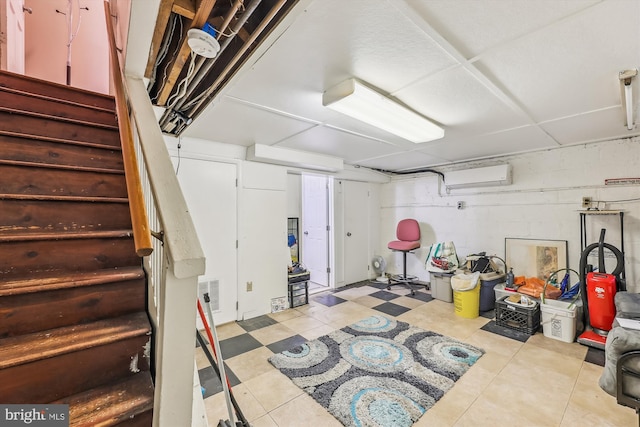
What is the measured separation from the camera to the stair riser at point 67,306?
1.14 meters

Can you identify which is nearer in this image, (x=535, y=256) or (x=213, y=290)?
(x=213, y=290)

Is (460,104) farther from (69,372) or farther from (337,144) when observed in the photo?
(69,372)

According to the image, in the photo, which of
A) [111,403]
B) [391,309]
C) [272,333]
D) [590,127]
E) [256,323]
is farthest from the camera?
[391,309]

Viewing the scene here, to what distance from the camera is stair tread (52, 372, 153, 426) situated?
987 millimetres

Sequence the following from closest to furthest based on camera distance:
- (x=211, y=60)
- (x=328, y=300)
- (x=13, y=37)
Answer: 1. (x=211, y=60)
2. (x=13, y=37)
3. (x=328, y=300)

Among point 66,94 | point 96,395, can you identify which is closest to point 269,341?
point 96,395

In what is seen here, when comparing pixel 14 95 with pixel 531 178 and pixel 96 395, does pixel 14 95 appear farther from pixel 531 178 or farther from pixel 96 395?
pixel 531 178

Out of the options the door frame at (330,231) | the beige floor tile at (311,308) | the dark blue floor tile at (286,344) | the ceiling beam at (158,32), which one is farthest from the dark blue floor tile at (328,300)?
the ceiling beam at (158,32)

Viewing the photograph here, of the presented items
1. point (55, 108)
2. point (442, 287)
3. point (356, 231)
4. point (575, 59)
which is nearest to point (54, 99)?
point (55, 108)

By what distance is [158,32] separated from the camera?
1486mm

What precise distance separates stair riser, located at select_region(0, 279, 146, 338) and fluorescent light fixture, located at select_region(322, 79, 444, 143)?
65.8 inches

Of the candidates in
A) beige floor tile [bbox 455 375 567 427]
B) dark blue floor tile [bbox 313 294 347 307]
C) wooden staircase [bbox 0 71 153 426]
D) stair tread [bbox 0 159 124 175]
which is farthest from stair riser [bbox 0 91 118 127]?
beige floor tile [bbox 455 375 567 427]

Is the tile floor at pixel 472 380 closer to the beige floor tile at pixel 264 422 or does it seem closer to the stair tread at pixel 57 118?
the beige floor tile at pixel 264 422

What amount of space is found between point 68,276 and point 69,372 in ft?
1.47
